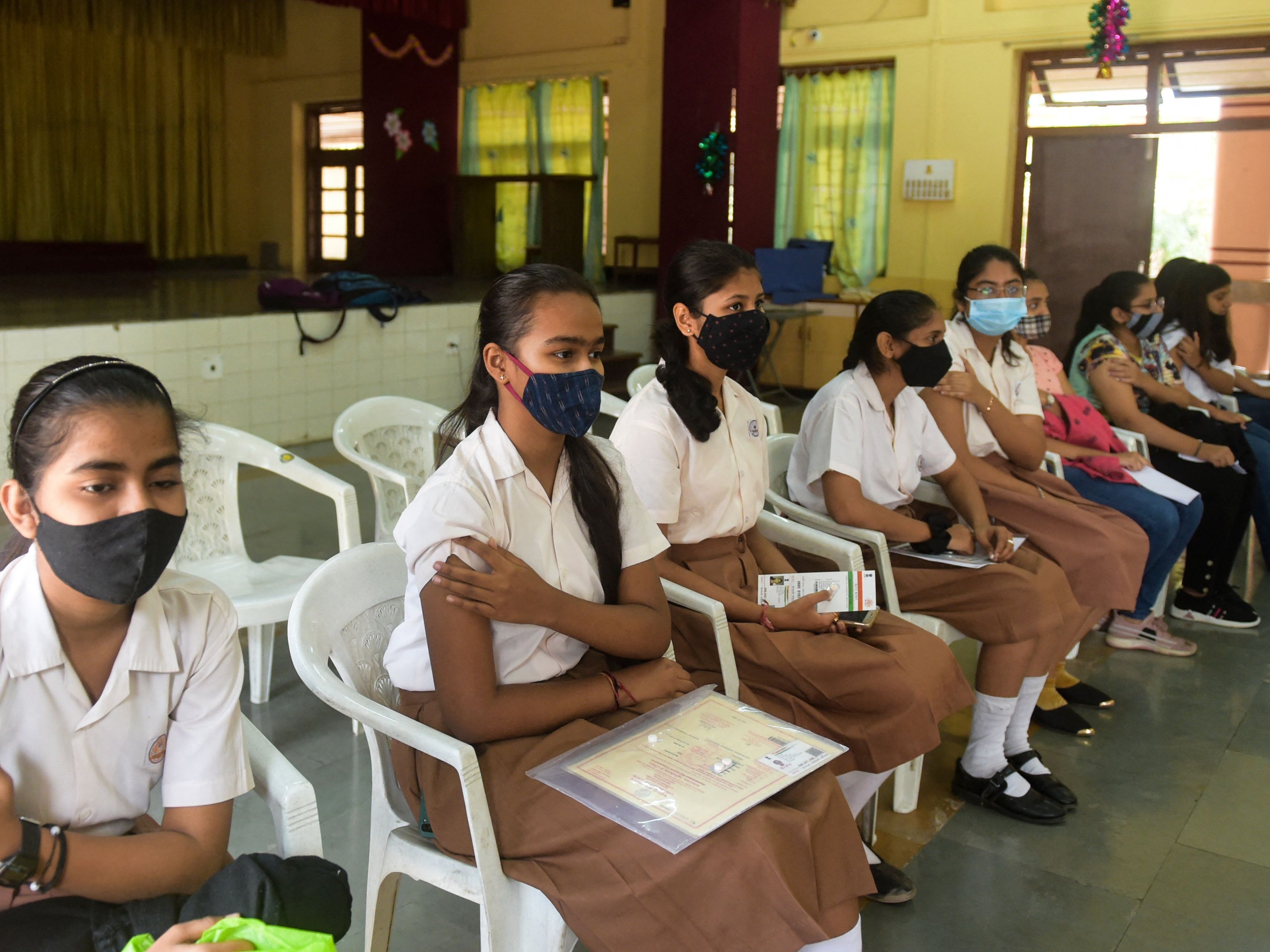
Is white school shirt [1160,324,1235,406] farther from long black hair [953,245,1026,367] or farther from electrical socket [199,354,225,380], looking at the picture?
electrical socket [199,354,225,380]

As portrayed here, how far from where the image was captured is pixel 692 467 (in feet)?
7.09

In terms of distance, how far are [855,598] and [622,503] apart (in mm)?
605

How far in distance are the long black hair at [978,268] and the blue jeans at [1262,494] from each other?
4.86ft

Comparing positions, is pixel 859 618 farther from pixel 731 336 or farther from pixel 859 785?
pixel 731 336

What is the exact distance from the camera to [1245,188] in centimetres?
720

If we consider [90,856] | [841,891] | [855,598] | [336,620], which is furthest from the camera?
[855,598]

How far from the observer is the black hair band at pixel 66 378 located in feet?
3.78

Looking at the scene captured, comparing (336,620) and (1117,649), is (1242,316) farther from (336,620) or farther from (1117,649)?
(336,620)

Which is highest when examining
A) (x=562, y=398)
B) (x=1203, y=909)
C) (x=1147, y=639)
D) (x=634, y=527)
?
(x=562, y=398)

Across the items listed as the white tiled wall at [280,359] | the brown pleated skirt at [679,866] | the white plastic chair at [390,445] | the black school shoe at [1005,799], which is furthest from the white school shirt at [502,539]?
the white tiled wall at [280,359]

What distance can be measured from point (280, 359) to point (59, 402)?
15.6ft

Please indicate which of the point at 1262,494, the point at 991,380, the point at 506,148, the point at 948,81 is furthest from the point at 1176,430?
the point at 506,148

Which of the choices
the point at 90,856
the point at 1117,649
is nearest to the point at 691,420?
the point at 90,856

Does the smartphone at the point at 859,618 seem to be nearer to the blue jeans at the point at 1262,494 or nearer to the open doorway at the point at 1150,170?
the blue jeans at the point at 1262,494
